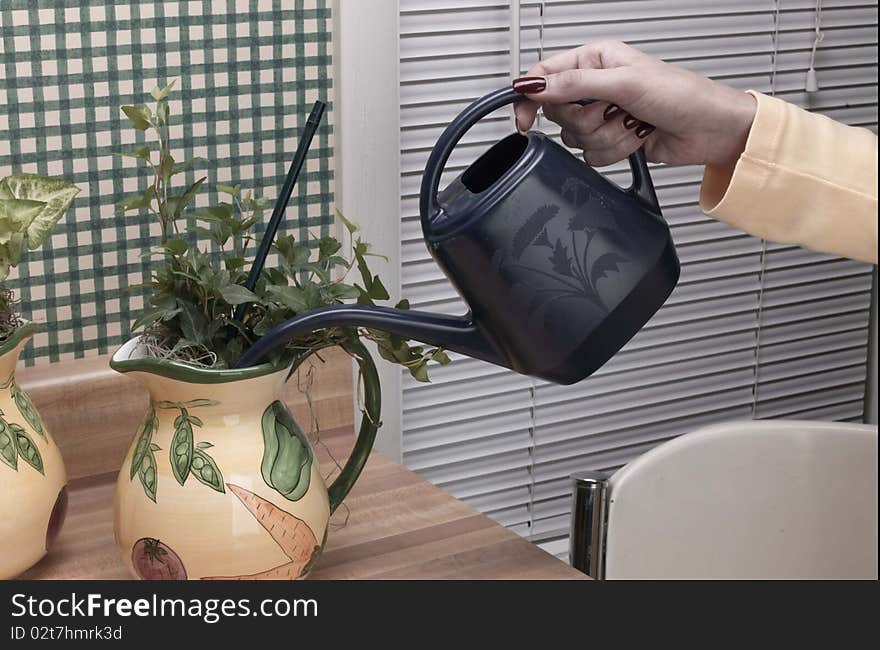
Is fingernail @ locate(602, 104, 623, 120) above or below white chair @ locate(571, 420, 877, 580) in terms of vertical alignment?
above

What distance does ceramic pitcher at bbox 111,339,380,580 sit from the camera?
91cm

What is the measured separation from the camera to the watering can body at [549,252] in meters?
0.83

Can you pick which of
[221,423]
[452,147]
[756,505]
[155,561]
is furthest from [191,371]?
[756,505]

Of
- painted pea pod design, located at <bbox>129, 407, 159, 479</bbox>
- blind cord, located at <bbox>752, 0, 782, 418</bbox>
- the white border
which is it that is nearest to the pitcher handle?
painted pea pod design, located at <bbox>129, 407, 159, 479</bbox>

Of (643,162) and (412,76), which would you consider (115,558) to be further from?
(412,76)

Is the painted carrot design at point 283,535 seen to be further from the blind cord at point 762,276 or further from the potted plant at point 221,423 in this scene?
the blind cord at point 762,276

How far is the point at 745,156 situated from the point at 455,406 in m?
0.70

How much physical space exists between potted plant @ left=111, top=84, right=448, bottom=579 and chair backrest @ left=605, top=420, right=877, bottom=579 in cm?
45

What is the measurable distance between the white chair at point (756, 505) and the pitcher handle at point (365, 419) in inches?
14.8

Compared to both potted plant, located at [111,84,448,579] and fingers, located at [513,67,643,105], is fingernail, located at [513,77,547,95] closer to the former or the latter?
fingers, located at [513,67,643,105]

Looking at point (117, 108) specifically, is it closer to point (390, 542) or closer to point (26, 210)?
point (26, 210)

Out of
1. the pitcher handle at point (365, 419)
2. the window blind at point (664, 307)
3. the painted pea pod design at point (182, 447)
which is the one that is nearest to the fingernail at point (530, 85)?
the pitcher handle at point (365, 419)

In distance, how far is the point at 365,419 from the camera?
3.32 feet

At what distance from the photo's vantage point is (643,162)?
904 millimetres
